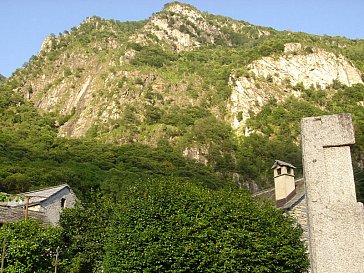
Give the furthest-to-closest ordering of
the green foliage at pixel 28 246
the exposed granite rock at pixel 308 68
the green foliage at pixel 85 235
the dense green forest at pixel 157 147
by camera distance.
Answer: the exposed granite rock at pixel 308 68
the green foliage at pixel 85 235
the green foliage at pixel 28 246
the dense green forest at pixel 157 147

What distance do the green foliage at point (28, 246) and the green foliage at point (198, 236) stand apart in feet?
11.3

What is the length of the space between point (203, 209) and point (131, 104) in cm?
8606

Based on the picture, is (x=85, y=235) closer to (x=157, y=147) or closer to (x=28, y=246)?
(x=28, y=246)

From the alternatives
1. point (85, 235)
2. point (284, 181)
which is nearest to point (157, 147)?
point (85, 235)

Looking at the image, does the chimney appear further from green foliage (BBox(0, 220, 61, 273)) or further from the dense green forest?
green foliage (BBox(0, 220, 61, 273))

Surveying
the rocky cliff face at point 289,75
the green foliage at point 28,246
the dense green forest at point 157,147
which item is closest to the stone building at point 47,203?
the dense green forest at point 157,147

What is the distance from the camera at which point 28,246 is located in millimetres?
17688

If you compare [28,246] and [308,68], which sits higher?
[308,68]

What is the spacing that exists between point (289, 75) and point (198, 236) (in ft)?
327

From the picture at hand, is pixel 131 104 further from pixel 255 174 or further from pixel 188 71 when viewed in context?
pixel 255 174

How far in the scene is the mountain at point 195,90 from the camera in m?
86.2

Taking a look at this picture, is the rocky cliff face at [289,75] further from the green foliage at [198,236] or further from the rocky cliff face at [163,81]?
the green foliage at [198,236]

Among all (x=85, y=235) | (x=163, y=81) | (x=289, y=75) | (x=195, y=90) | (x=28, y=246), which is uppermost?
(x=163, y=81)

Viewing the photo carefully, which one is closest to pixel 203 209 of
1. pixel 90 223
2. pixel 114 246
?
pixel 114 246
